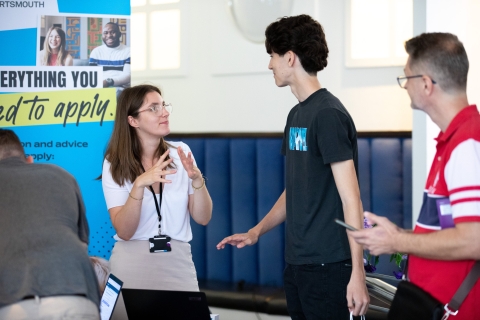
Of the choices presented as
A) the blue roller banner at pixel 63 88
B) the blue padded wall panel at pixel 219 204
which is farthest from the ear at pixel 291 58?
the blue padded wall panel at pixel 219 204

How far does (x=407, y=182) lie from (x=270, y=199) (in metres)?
0.95

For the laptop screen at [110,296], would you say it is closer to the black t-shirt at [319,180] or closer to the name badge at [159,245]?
the name badge at [159,245]

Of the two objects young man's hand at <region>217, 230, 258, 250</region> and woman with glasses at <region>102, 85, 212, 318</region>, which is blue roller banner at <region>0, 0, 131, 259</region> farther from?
young man's hand at <region>217, 230, 258, 250</region>

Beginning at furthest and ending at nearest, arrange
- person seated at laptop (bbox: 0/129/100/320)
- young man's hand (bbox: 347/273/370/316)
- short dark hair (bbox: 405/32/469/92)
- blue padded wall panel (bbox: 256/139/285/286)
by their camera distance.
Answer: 1. blue padded wall panel (bbox: 256/139/285/286)
2. young man's hand (bbox: 347/273/370/316)
3. person seated at laptop (bbox: 0/129/100/320)
4. short dark hair (bbox: 405/32/469/92)

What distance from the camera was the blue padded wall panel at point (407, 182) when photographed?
12.8 feet

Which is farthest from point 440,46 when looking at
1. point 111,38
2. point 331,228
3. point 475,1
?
point 111,38

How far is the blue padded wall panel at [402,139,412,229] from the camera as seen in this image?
390 cm

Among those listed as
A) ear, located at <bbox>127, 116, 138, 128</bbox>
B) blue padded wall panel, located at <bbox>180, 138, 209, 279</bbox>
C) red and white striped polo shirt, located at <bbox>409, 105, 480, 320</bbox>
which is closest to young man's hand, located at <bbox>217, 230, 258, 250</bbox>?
ear, located at <bbox>127, 116, 138, 128</bbox>

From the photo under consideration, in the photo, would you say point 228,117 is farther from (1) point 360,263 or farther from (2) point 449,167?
(2) point 449,167

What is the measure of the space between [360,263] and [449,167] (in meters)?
0.57

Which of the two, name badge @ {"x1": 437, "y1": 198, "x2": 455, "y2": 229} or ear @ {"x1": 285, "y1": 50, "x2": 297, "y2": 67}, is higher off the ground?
ear @ {"x1": 285, "y1": 50, "x2": 297, "y2": 67}

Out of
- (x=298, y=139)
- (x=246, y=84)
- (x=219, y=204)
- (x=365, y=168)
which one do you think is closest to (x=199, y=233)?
(x=219, y=204)

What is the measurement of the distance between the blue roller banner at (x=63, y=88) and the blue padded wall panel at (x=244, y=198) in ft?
4.09

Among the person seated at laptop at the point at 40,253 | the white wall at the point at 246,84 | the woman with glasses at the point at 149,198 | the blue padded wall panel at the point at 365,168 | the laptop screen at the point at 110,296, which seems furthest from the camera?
the white wall at the point at 246,84
